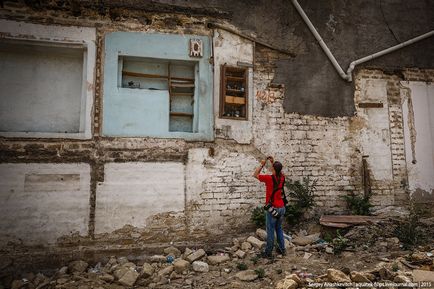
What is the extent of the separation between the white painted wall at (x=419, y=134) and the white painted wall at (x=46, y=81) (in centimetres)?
720

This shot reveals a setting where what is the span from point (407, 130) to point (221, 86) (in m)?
4.65

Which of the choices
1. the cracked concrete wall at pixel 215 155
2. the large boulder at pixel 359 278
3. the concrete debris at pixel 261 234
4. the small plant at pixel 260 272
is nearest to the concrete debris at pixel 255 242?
the concrete debris at pixel 261 234

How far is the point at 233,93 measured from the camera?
22.7ft

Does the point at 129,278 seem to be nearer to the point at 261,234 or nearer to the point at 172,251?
the point at 172,251

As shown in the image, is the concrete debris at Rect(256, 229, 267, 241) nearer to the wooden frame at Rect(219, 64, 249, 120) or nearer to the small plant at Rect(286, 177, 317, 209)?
the small plant at Rect(286, 177, 317, 209)

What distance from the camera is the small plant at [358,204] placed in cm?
700

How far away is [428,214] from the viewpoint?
7.38 meters

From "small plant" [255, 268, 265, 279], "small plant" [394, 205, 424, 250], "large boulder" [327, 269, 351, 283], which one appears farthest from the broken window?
"small plant" [394, 205, 424, 250]

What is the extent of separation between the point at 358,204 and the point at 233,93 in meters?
3.67

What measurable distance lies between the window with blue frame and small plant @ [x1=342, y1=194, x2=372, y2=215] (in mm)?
3461

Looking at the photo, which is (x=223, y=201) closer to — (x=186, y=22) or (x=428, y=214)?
(x=186, y=22)

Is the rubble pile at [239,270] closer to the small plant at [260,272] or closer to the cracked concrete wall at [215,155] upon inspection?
the small plant at [260,272]

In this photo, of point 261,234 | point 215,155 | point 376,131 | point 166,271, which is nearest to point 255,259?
point 261,234

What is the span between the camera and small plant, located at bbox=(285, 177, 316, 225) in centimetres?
673
